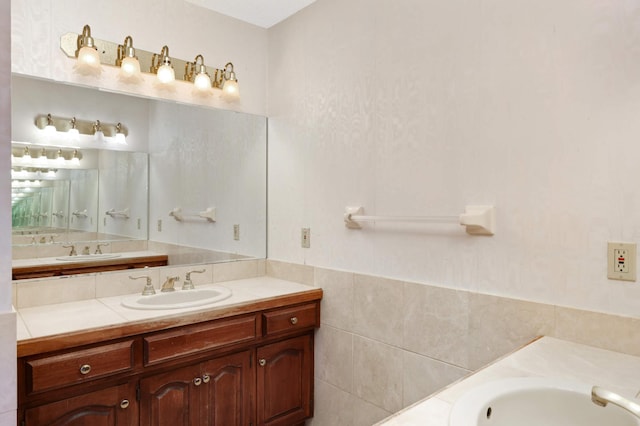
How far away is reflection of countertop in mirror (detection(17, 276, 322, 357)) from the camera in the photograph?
55.1 inches

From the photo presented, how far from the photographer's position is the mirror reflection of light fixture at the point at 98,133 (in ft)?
6.63

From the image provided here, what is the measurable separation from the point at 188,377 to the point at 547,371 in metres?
1.39

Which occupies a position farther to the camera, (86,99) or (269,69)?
(269,69)

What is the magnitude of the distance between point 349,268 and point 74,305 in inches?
51.4

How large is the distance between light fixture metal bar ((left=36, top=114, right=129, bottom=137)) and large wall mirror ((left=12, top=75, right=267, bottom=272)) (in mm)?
15

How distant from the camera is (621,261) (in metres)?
1.23

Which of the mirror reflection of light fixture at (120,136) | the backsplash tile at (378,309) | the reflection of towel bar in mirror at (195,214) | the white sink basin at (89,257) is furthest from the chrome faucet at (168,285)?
the backsplash tile at (378,309)

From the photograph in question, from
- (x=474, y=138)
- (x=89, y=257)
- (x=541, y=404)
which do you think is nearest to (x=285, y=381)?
(x=89, y=257)

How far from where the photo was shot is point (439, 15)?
5.60 feet

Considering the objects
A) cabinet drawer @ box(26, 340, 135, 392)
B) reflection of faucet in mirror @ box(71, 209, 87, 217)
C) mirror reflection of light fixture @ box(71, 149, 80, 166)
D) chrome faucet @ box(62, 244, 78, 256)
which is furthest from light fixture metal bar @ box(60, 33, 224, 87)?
cabinet drawer @ box(26, 340, 135, 392)

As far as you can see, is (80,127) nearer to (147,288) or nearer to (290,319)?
(147,288)

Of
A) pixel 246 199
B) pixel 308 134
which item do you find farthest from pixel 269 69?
pixel 246 199

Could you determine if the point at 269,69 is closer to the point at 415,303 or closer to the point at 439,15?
the point at 439,15

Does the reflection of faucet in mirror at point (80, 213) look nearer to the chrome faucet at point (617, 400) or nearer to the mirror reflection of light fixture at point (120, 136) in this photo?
the mirror reflection of light fixture at point (120, 136)
